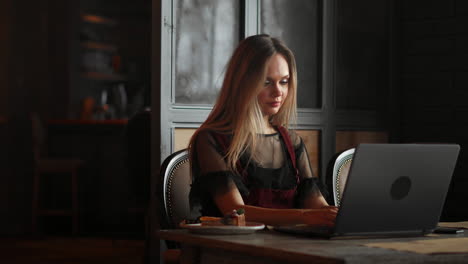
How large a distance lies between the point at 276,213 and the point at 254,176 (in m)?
0.28

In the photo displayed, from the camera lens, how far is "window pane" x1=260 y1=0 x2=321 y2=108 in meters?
3.60

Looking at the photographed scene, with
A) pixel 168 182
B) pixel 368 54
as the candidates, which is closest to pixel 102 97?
pixel 368 54

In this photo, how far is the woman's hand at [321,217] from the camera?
1726 millimetres

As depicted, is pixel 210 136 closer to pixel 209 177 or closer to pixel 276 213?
pixel 209 177

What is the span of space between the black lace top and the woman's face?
12cm

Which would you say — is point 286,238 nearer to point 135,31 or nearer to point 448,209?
point 448,209

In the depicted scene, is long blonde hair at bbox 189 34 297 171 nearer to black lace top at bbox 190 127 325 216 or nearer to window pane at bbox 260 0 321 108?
black lace top at bbox 190 127 325 216

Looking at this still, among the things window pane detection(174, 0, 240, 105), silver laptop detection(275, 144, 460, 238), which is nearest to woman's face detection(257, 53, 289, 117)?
silver laptop detection(275, 144, 460, 238)

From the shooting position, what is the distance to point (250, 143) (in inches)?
84.8

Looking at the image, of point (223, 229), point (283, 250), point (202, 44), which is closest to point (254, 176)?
point (223, 229)

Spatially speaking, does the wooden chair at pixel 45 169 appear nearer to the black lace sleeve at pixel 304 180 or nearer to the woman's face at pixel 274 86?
the black lace sleeve at pixel 304 180

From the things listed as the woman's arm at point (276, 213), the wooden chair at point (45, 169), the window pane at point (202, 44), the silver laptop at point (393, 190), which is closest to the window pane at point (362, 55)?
the window pane at point (202, 44)

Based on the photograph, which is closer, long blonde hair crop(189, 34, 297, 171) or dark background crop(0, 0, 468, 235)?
long blonde hair crop(189, 34, 297, 171)

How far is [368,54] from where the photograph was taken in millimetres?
4027
